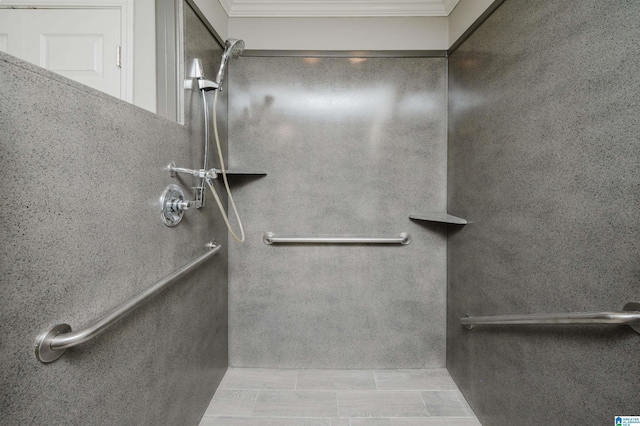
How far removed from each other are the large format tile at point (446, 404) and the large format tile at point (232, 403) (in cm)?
94

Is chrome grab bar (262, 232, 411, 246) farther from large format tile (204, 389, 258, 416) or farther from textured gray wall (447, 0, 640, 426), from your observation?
large format tile (204, 389, 258, 416)

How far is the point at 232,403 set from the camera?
175cm

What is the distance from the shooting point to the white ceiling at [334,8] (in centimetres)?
193

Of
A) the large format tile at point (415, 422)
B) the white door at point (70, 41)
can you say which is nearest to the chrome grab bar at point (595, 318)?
the large format tile at point (415, 422)

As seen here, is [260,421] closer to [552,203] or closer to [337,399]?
[337,399]

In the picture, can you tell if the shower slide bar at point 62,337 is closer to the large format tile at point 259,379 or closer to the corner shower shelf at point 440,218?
the large format tile at point 259,379

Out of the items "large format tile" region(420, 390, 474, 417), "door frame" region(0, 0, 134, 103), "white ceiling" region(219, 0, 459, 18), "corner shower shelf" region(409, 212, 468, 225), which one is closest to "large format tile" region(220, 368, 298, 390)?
"large format tile" region(420, 390, 474, 417)

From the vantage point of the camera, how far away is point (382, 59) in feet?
6.56

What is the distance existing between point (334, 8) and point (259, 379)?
7.45ft

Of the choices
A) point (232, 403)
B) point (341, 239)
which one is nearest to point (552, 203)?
point (341, 239)

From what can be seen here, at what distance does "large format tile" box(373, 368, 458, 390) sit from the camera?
1.88 meters

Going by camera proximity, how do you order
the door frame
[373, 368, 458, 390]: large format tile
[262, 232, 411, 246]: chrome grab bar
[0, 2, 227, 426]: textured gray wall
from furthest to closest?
[262, 232, 411, 246]: chrome grab bar → [373, 368, 458, 390]: large format tile → the door frame → [0, 2, 227, 426]: textured gray wall

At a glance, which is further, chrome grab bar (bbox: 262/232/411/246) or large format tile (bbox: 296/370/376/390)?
chrome grab bar (bbox: 262/232/411/246)

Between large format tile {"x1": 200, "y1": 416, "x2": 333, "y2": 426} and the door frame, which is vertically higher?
the door frame
